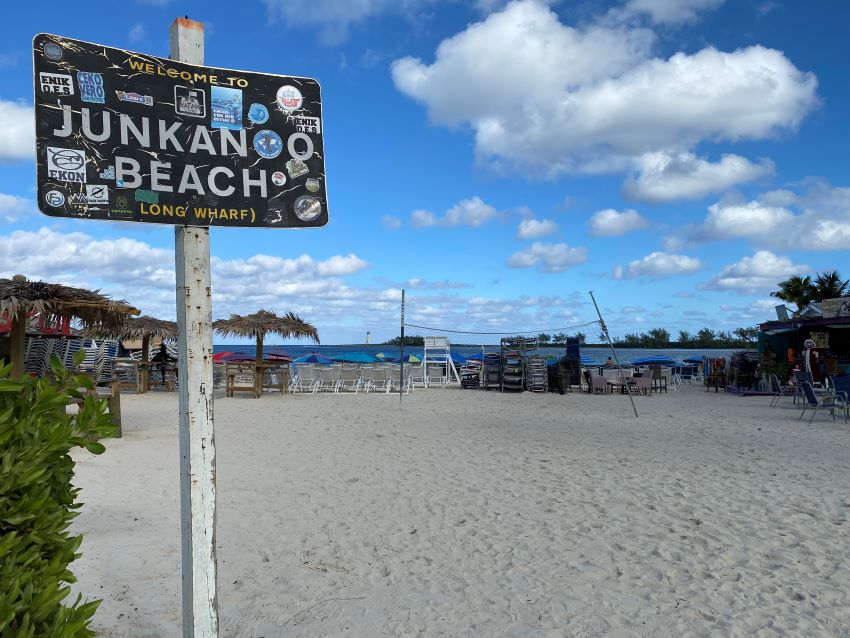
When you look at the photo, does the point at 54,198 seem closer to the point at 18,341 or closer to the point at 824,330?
the point at 18,341

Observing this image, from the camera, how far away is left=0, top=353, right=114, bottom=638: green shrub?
1.59 meters

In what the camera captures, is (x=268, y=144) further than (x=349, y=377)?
No

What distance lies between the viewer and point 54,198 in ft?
7.41

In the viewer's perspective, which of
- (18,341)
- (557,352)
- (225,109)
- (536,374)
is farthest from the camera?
(557,352)

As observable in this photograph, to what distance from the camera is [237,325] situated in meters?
17.7

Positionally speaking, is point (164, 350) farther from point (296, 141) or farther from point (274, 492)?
point (296, 141)

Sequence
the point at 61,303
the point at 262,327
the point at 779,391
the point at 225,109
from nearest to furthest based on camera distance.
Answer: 1. the point at 225,109
2. the point at 61,303
3. the point at 779,391
4. the point at 262,327

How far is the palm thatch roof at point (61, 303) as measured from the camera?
732cm

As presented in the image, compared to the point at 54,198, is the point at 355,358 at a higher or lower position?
lower

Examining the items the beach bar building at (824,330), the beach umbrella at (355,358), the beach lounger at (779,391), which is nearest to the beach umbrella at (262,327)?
the beach umbrella at (355,358)

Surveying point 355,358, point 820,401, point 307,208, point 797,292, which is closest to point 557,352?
point 797,292

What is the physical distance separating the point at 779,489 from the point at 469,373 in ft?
53.0

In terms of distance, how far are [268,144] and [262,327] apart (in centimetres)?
1554

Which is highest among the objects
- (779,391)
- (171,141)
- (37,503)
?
(171,141)
